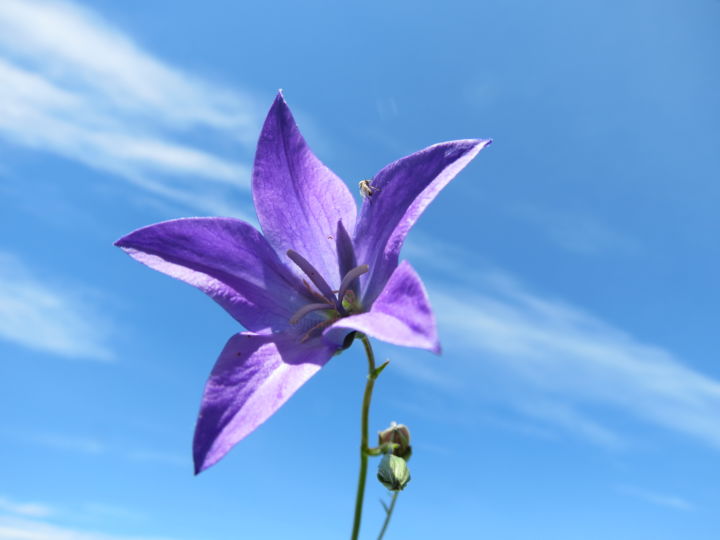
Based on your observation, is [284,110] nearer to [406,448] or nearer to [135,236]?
[135,236]

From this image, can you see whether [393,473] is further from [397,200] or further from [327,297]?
[397,200]

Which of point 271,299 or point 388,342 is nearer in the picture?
point 388,342

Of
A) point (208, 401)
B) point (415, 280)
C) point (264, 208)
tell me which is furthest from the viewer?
point (264, 208)

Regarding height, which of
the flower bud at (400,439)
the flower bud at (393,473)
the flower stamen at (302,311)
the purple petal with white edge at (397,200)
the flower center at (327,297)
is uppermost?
the purple petal with white edge at (397,200)

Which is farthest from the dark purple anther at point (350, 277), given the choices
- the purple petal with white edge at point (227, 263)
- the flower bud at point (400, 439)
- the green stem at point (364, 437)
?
the flower bud at point (400, 439)

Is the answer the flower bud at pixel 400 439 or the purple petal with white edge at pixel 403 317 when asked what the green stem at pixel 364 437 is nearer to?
the purple petal with white edge at pixel 403 317

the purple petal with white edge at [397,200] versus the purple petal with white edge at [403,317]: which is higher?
the purple petal with white edge at [397,200]

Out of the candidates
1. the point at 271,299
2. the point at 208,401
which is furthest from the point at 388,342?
the point at 271,299

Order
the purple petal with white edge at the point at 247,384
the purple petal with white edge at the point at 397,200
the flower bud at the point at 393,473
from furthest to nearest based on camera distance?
1. the flower bud at the point at 393,473
2. the purple petal with white edge at the point at 397,200
3. the purple petal with white edge at the point at 247,384
